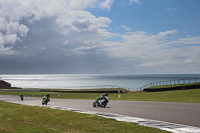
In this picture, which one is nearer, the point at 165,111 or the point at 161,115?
the point at 161,115

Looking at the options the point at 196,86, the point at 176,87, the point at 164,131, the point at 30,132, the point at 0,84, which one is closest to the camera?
the point at 30,132

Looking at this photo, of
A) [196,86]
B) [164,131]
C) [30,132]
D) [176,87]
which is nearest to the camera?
[30,132]

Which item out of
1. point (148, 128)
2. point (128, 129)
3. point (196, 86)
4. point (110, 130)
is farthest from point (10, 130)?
point (196, 86)

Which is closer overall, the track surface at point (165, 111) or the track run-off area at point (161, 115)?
the track run-off area at point (161, 115)

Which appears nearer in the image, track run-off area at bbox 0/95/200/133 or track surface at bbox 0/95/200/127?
track run-off area at bbox 0/95/200/133

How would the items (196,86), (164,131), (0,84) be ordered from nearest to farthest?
(164,131), (196,86), (0,84)

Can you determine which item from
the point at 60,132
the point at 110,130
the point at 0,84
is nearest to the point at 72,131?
the point at 60,132

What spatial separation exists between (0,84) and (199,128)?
9411cm

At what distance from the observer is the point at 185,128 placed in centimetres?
959

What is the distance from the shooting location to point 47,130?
8945mm

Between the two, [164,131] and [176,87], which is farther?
[176,87]

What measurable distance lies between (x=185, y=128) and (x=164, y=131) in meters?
1.18

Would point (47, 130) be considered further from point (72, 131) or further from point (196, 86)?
point (196, 86)

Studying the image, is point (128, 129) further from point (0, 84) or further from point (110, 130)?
point (0, 84)
